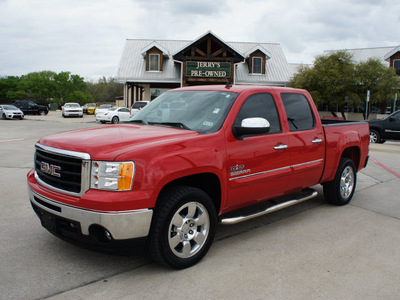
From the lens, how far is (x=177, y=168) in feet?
10.8

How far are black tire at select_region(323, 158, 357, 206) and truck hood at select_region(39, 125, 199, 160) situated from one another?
2883mm

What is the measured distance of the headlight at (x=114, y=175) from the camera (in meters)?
3.07

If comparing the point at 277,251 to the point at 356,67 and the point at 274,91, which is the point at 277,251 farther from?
the point at 356,67

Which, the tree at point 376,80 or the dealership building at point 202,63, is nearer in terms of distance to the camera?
the tree at point 376,80

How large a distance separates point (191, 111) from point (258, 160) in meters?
0.94

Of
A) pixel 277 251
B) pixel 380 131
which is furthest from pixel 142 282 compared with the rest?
pixel 380 131

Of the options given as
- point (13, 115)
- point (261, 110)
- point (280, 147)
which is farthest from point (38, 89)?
point (280, 147)

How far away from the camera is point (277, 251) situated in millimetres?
3979

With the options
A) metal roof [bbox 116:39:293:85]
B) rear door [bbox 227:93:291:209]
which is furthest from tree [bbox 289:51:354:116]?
rear door [bbox 227:93:291:209]

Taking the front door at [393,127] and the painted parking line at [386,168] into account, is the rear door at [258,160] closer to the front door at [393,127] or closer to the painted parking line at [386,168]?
the painted parking line at [386,168]

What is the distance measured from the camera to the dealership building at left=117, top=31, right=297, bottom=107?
3061cm

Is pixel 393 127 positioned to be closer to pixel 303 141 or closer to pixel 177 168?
pixel 303 141

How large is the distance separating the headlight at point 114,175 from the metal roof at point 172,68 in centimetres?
2939

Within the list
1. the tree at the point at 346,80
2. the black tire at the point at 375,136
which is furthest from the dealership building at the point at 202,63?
the black tire at the point at 375,136
